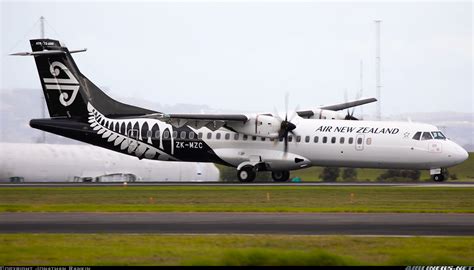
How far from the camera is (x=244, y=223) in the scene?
24.5 metres

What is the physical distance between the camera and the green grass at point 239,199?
30203mm

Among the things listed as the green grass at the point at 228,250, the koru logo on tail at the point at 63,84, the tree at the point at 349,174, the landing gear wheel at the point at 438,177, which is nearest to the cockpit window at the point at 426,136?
the landing gear wheel at the point at 438,177

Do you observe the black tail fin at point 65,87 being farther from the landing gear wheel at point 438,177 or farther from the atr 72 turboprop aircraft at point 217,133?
the landing gear wheel at point 438,177

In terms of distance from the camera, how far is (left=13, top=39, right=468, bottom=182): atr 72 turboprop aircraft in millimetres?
44125

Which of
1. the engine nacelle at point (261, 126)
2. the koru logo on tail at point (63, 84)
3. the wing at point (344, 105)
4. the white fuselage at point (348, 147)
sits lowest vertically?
the white fuselage at point (348, 147)

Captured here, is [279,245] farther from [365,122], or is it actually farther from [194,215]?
[365,122]

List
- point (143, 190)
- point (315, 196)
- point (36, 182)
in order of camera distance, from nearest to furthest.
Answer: point (315, 196)
point (143, 190)
point (36, 182)

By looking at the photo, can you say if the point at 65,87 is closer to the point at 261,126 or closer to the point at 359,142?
the point at 261,126

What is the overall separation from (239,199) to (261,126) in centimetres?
1153

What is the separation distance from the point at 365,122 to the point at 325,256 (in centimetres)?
2876

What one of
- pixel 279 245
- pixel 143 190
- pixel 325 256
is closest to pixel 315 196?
pixel 143 190

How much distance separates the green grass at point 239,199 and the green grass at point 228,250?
8.36 m

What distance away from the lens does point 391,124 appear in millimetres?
44562

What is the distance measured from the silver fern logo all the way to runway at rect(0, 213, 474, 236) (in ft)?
62.2
